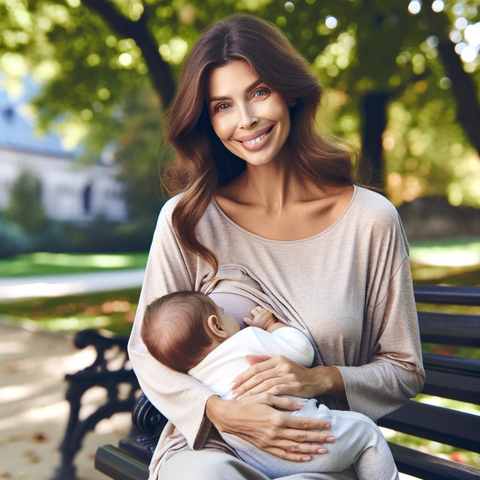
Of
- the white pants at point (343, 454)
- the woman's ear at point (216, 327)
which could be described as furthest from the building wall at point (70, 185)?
the white pants at point (343, 454)

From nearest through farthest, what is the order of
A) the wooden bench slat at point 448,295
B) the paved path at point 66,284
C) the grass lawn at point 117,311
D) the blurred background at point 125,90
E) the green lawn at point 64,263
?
the wooden bench slat at point 448,295, the grass lawn at point 117,311, the blurred background at point 125,90, the paved path at point 66,284, the green lawn at point 64,263

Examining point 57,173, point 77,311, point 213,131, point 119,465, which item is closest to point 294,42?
point 77,311

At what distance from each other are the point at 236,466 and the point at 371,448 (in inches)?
17.4

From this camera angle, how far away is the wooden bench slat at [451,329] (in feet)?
9.30

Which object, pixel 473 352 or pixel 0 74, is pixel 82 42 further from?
pixel 473 352

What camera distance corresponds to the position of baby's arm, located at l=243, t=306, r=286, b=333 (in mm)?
2223

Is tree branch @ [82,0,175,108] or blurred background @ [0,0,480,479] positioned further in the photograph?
tree branch @ [82,0,175,108]

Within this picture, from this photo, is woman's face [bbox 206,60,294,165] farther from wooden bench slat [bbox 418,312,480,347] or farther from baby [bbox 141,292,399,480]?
wooden bench slat [bbox 418,312,480,347]

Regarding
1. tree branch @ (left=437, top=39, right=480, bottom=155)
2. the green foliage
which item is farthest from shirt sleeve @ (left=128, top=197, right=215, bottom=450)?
the green foliage

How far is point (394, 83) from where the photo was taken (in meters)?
9.70

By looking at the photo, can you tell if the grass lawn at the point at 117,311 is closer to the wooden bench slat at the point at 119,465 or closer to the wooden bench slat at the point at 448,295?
the wooden bench slat at the point at 448,295

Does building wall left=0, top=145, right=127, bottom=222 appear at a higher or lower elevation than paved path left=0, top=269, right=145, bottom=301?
higher

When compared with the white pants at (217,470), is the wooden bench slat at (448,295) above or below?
above

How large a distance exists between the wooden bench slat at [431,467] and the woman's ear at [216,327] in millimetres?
1109
